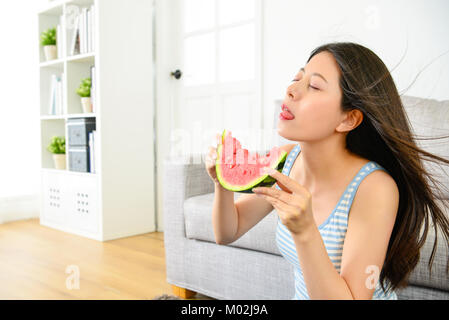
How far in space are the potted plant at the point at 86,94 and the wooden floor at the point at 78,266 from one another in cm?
100

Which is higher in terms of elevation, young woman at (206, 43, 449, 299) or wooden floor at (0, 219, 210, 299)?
young woman at (206, 43, 449, 299)

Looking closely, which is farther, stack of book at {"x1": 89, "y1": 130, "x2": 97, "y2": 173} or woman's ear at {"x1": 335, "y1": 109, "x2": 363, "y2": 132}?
stack of book at {"x1": 89, "y1": 130, "x2": 97, "y2": 173}

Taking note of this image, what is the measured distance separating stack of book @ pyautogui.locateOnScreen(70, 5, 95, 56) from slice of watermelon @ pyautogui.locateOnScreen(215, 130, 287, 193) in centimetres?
267

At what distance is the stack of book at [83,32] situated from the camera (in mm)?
3082

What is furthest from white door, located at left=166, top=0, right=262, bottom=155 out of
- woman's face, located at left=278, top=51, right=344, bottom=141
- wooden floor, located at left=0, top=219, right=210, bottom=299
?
woman's face, located at left=278, top=51, right=344, bottom=141

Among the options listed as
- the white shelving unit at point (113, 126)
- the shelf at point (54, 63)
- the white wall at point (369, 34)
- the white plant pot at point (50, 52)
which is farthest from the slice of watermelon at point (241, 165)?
the white plant pot at point (50, 52)

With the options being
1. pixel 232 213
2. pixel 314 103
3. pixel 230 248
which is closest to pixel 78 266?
pixel 230 248

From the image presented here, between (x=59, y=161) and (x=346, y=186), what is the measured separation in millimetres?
3064

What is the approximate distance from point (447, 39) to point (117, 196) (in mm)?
2369

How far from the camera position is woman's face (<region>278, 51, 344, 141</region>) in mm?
725

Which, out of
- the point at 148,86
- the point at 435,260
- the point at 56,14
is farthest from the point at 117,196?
the point at 435,260

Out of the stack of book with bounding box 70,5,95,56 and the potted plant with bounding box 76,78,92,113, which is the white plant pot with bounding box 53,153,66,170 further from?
the stack of book with bounding box 70,5,95,56
